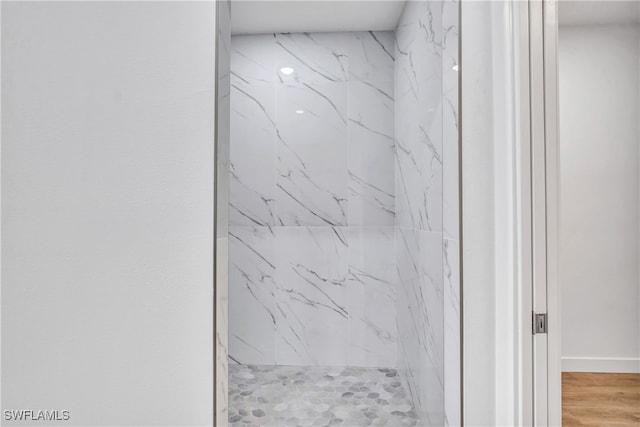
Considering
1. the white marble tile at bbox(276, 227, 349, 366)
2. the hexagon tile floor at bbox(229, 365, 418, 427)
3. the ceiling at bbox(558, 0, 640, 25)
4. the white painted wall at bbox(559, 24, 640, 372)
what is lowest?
the hexagon tile floor at bbox(229, 365, 418, 427)

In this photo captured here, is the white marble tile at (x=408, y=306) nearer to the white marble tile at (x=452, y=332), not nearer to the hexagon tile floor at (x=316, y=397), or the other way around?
the hexagon tile floor at (x=316, y=397)

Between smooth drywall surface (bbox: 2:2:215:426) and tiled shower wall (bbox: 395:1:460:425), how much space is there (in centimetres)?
80

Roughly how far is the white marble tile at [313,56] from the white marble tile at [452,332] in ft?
6.51

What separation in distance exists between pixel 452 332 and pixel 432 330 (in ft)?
1.59

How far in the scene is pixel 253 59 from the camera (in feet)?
10.7

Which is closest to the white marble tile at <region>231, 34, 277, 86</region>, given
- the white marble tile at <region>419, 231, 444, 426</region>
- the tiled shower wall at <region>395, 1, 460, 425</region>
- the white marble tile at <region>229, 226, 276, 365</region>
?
the tiled shower wall at <region>395, 1, 460, 425</region>

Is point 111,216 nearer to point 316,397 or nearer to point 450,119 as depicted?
point 450,119

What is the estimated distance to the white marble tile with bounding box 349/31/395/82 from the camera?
3188 mm

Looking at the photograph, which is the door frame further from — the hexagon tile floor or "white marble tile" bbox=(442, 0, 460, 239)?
the hexagon tile floor

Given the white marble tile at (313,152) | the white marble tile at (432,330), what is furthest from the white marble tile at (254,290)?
the white marble tile at (432,330)

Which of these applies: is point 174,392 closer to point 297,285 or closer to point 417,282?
point 417,282

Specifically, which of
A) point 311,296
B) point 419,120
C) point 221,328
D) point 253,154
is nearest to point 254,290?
point 311,296

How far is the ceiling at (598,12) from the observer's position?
1067 millimetres

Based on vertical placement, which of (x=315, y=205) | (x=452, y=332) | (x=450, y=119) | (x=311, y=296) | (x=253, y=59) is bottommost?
(x=311, y=296)
